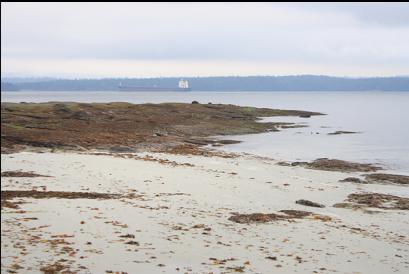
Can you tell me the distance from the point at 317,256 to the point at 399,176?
60.7ft

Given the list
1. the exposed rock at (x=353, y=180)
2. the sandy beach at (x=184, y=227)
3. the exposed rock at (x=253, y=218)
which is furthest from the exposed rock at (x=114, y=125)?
the exposed rock at (x=253, y=218)

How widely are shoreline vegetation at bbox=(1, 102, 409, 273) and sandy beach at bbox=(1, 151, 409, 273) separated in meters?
0.04

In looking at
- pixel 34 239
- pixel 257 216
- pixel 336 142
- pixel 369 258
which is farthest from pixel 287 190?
pixel 336 142

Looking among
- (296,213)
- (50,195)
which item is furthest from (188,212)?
(50,195)

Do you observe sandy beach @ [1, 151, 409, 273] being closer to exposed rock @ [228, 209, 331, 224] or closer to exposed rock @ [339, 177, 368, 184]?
exposed rock @ [228, 209, 331, 224]

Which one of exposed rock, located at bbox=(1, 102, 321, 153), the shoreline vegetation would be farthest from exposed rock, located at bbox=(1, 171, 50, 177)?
exposed rock, located at bbox=(1, 102, 321, 153)

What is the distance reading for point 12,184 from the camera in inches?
717

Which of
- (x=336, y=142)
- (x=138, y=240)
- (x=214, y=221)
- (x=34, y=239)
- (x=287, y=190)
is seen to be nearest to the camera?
(x=34, y=239)

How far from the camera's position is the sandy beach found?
36.1 feet

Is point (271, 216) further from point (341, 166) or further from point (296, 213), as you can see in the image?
point (341, 166)

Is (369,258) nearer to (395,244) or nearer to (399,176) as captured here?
(395,244)

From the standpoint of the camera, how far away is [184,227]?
14.2 m

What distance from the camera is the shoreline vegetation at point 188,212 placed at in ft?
37.1

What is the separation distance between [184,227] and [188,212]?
2.03 m
